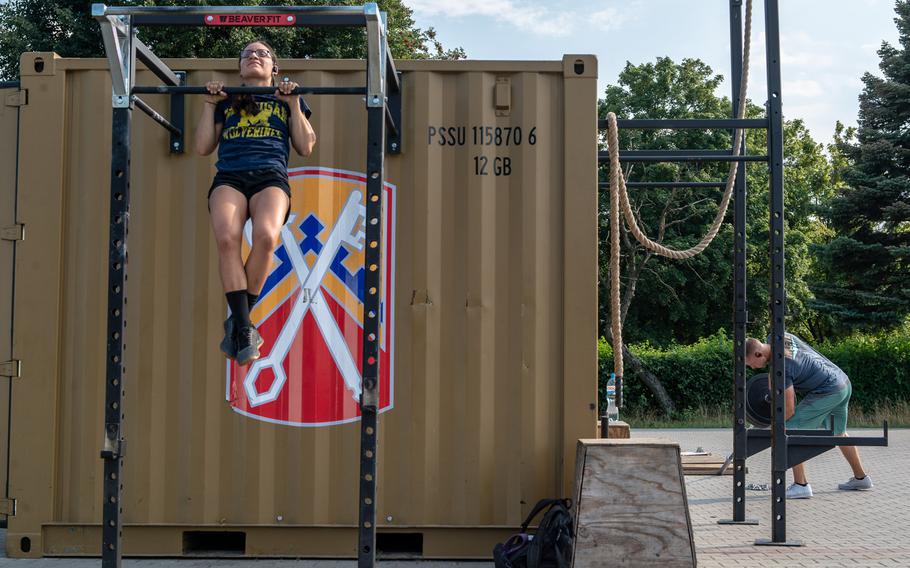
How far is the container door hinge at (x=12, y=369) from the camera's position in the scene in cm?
592

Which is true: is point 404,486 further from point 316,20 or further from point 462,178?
point 316,20

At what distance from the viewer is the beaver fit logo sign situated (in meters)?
5.88

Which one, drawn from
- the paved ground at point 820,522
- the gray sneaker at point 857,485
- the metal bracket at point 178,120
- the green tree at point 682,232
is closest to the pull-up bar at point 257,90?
the metal bracket at point 178,120

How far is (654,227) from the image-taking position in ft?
96.8

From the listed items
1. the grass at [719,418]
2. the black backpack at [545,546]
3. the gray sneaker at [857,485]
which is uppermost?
the black backpack at [545,546]

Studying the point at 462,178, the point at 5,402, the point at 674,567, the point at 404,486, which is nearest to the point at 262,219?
the point at 462,178

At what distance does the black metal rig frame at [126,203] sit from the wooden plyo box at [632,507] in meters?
1.45

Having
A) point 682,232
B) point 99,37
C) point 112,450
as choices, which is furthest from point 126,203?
point 682,232

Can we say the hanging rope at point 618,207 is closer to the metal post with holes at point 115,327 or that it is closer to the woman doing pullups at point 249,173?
the woman doing pullups at point 249,173

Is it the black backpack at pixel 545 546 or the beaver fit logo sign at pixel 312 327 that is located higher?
the beaver fit logo sign at pixel 312 327

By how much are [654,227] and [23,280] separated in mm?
25627

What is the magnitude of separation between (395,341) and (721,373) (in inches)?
730

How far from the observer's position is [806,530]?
23.8 feet

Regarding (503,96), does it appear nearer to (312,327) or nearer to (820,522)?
(312,327)
